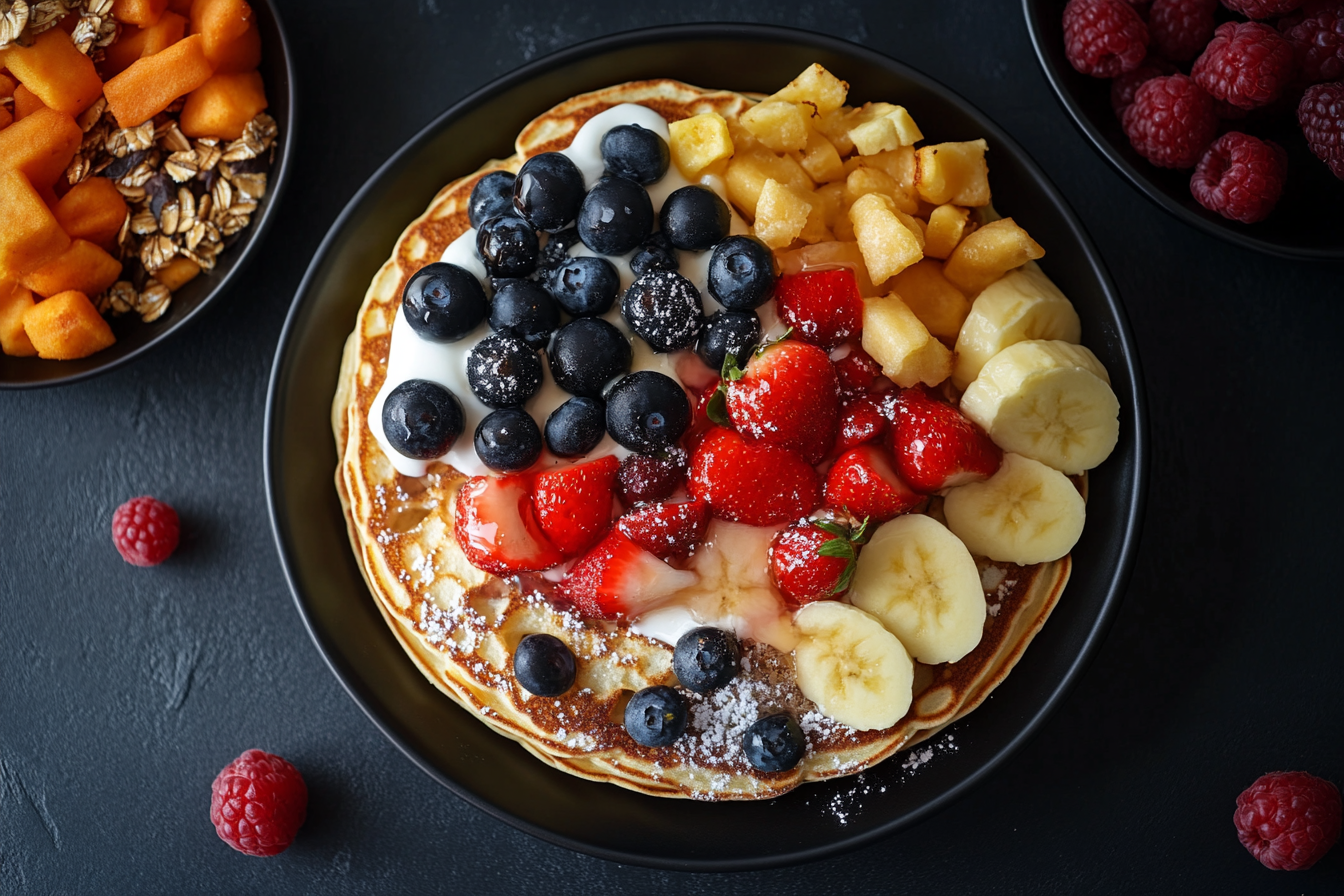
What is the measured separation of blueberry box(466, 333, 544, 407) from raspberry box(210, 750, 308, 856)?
1013mm

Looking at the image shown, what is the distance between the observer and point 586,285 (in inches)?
65.9

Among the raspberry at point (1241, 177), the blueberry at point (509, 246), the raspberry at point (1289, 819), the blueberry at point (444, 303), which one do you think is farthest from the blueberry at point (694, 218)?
the raspberry at point (1289, 819)

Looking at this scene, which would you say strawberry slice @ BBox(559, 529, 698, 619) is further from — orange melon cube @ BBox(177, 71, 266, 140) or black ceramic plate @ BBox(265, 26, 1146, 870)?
orange melon cube @ BBox(177, 71, 266, 140)

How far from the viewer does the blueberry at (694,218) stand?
1688 millimetres

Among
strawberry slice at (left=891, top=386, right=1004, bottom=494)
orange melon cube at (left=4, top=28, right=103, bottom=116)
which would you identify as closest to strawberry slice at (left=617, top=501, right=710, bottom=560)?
strawberry slice at (left=891, top=386, right=1004, bottom=494)

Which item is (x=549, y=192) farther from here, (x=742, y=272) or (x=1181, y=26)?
(x=1181, y=26)

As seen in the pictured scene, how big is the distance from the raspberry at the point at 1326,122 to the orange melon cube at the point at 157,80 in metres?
2.24

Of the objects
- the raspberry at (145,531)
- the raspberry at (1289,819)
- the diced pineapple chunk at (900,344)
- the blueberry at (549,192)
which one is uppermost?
the blueberry at (549,192)

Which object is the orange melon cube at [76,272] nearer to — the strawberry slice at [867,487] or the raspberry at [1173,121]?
the strawberry slice at [867,487]

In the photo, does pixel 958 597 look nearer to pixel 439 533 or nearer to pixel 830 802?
pixel 830 802

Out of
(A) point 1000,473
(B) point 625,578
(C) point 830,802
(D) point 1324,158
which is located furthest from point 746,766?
(D) point 1324,158

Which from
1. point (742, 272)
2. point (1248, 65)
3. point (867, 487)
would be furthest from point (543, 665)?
point (1248, 65)

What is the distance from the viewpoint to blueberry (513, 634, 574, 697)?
172cm

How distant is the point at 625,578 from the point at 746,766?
486 mm
